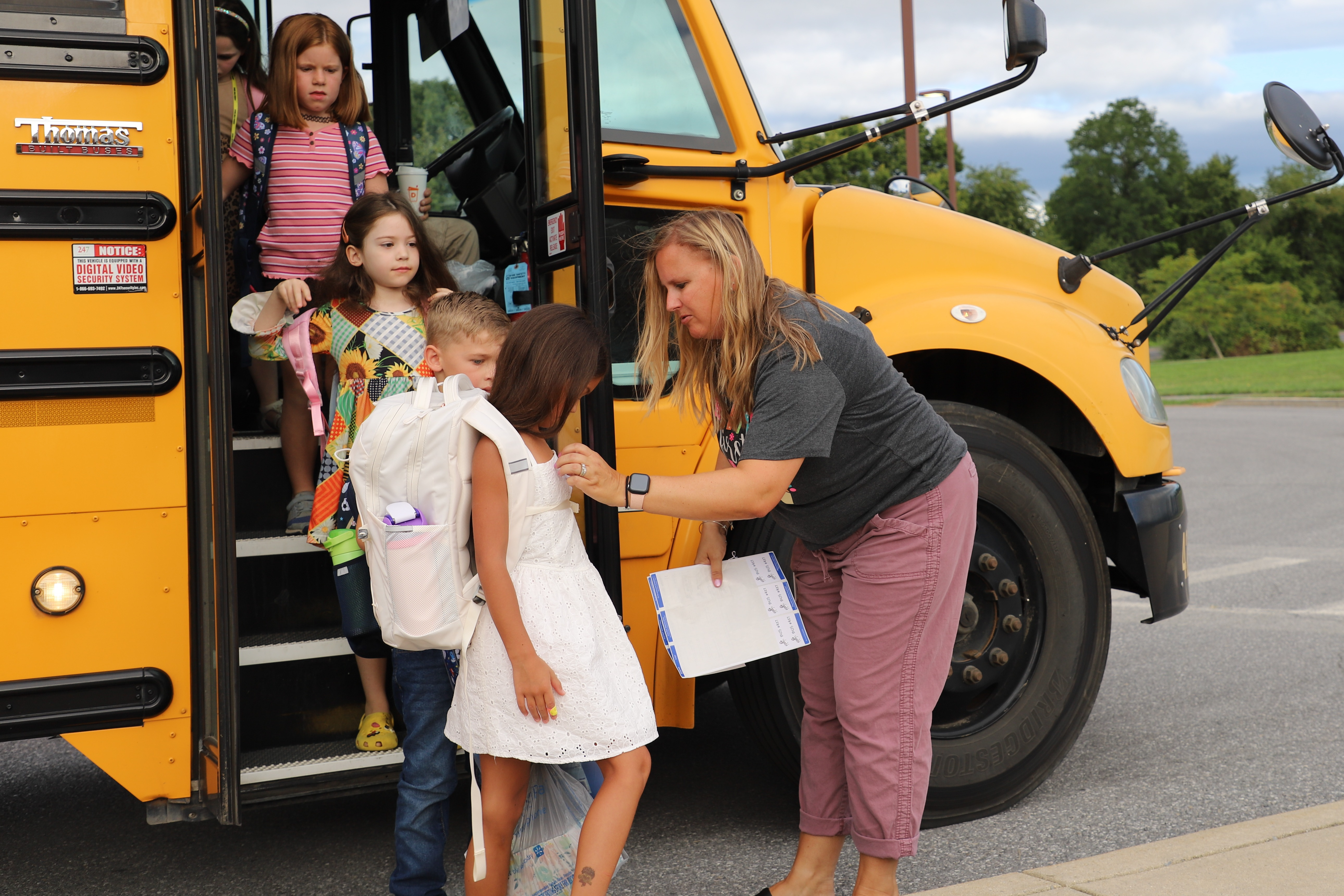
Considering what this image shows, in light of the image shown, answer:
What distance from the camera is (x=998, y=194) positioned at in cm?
4228

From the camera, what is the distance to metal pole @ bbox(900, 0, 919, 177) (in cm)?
1514

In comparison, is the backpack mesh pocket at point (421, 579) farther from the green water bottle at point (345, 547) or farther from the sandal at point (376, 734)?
the sandal at point (376, 734)

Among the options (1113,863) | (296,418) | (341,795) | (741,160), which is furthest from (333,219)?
(1113,863)

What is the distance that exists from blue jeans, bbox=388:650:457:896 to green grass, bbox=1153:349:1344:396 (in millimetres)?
20595

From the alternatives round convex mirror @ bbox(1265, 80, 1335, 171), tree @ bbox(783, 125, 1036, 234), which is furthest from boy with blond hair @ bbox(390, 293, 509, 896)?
tree @ bbox(783, 125, 1036, 234)

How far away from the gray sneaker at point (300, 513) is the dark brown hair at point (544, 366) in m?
0.83

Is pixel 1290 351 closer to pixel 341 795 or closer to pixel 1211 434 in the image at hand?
pixel 1211 434

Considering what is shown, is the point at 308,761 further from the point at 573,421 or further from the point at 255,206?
the point at 255,206

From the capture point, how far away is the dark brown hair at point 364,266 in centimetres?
292

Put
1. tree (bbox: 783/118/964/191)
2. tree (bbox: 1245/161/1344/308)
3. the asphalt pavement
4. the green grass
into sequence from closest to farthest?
1. the asphalt pavement
2. the green grass
3. tree (bbox: 783/118/964/191)
4. tree (bbox: 1245/161/1344/308)

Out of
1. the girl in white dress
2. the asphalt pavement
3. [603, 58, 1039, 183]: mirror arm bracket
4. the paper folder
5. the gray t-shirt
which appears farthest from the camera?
the asphalt pavement

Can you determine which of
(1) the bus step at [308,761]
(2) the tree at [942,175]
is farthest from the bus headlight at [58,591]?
(2) the tree at [942,175]

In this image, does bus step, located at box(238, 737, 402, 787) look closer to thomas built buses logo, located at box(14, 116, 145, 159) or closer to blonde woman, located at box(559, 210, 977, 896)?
blonde woman, located at box(559, 210, 977, 896)

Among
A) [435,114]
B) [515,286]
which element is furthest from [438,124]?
[515,286]
